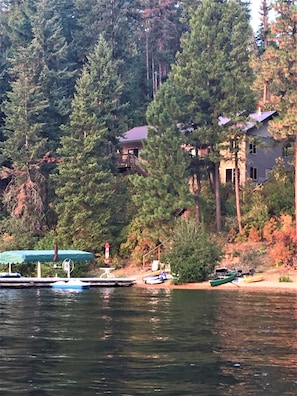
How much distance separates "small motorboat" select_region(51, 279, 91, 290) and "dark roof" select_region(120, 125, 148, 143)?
25.9 meters

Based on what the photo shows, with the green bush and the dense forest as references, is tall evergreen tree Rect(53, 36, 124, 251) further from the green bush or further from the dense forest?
the green bush

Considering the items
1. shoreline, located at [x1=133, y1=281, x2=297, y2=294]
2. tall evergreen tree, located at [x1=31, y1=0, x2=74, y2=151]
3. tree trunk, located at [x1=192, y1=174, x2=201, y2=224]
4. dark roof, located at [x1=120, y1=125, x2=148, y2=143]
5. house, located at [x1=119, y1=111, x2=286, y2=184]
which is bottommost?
shoreline, located at [x1=133, y1=281, x2=297, y2=294]

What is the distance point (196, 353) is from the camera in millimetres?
20188

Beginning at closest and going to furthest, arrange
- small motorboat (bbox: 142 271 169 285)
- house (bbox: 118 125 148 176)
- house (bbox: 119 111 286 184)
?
small motorboat (bbox: 142 271 169 285)
house (bbox: 119 111 286 184)
house (bbox: 118 125 148 176)

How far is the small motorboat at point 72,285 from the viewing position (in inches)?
1829

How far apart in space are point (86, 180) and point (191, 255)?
45.1 ft

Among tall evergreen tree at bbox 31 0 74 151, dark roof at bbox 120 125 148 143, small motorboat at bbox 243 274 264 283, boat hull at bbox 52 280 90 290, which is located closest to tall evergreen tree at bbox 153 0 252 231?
small motorboat at bbox 243 274 264 283

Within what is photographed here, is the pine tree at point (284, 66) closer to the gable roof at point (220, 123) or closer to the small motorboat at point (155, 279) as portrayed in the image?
the gable roof at point (220, 123)

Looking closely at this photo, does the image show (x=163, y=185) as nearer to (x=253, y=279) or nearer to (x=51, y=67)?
(x=253, y=279)

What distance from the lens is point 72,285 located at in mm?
46750

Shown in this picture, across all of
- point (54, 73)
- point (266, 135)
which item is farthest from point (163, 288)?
point (54, 73)

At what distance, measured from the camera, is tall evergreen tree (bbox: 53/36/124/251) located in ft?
189

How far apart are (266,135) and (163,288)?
24246 mm

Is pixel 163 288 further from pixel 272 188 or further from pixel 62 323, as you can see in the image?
pixel 62 323
